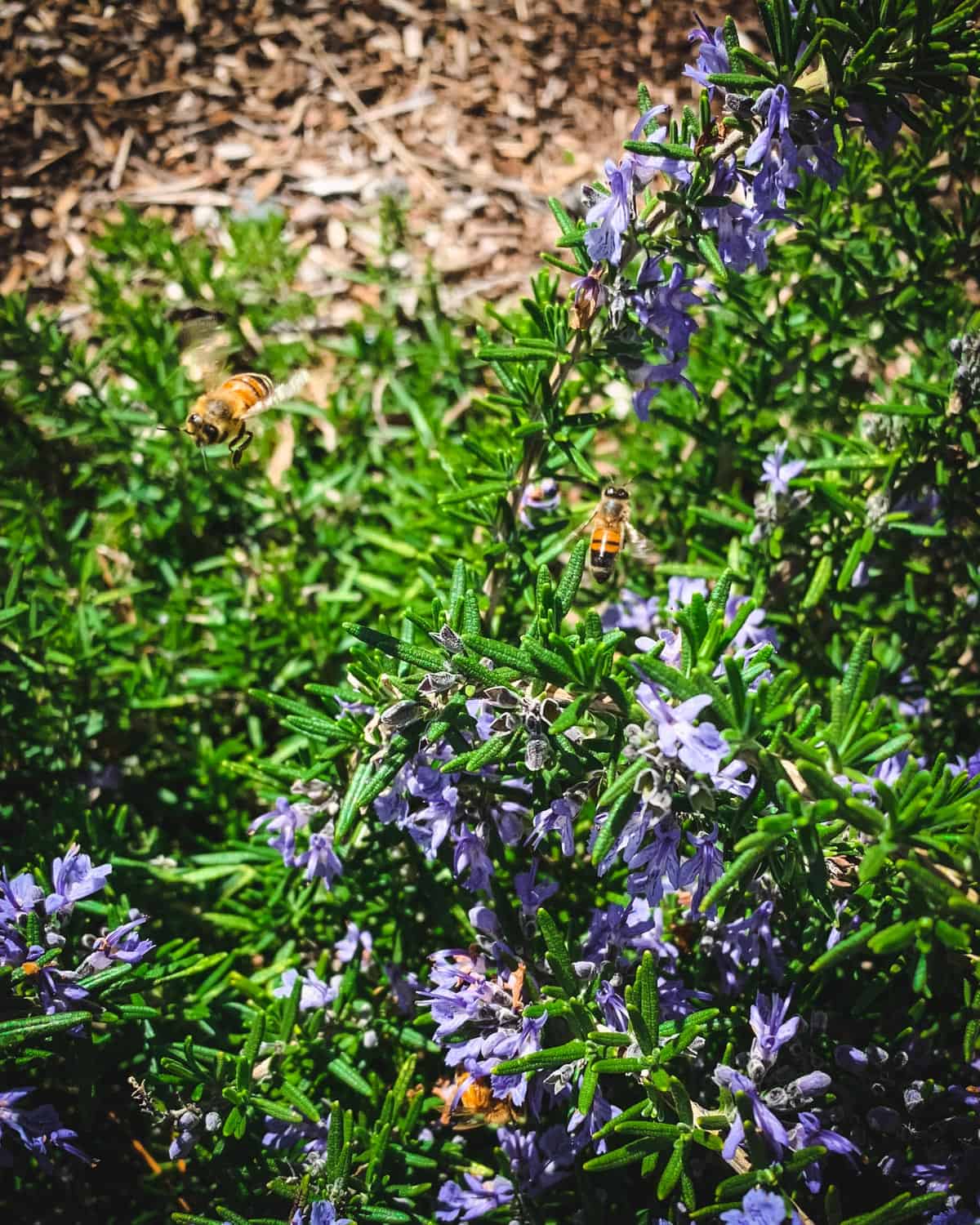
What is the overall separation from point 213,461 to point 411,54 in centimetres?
346

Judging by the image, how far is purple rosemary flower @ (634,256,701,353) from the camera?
1.75m

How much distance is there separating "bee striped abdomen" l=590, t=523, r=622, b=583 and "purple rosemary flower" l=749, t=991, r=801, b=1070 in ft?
3.10

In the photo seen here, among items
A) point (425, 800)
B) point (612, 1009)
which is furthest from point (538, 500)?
point (612, 1009)

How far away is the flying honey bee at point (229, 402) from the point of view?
6.86 ft

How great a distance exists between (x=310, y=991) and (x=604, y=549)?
1.31 m

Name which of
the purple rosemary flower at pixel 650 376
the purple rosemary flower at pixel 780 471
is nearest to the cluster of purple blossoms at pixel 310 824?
the purple rosemary flower at pixel 650 376

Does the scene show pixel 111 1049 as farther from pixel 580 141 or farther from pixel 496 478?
pixel 580 141

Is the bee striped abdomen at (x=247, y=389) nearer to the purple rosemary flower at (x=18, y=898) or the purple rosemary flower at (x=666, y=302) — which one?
the purple rosemary flower at (x=666, y=302)

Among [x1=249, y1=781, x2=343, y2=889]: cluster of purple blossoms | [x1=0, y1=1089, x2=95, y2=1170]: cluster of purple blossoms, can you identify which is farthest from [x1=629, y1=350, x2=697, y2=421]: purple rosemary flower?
[x1=0, y1=1089, x2=95, y2=1170]: cluster of purple blossoms

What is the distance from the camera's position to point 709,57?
5.27 ft

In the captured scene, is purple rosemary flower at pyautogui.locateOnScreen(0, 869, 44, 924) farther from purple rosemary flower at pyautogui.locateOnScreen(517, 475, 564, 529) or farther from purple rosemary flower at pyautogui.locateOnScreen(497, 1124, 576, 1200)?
purple rosemary flower at pyautogui.locateOnScreen(517, 475, 564, 529)

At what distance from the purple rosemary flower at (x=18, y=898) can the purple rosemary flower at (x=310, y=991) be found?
2.05 feet

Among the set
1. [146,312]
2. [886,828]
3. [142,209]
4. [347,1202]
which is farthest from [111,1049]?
[142,209]

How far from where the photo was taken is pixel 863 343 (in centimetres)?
275
